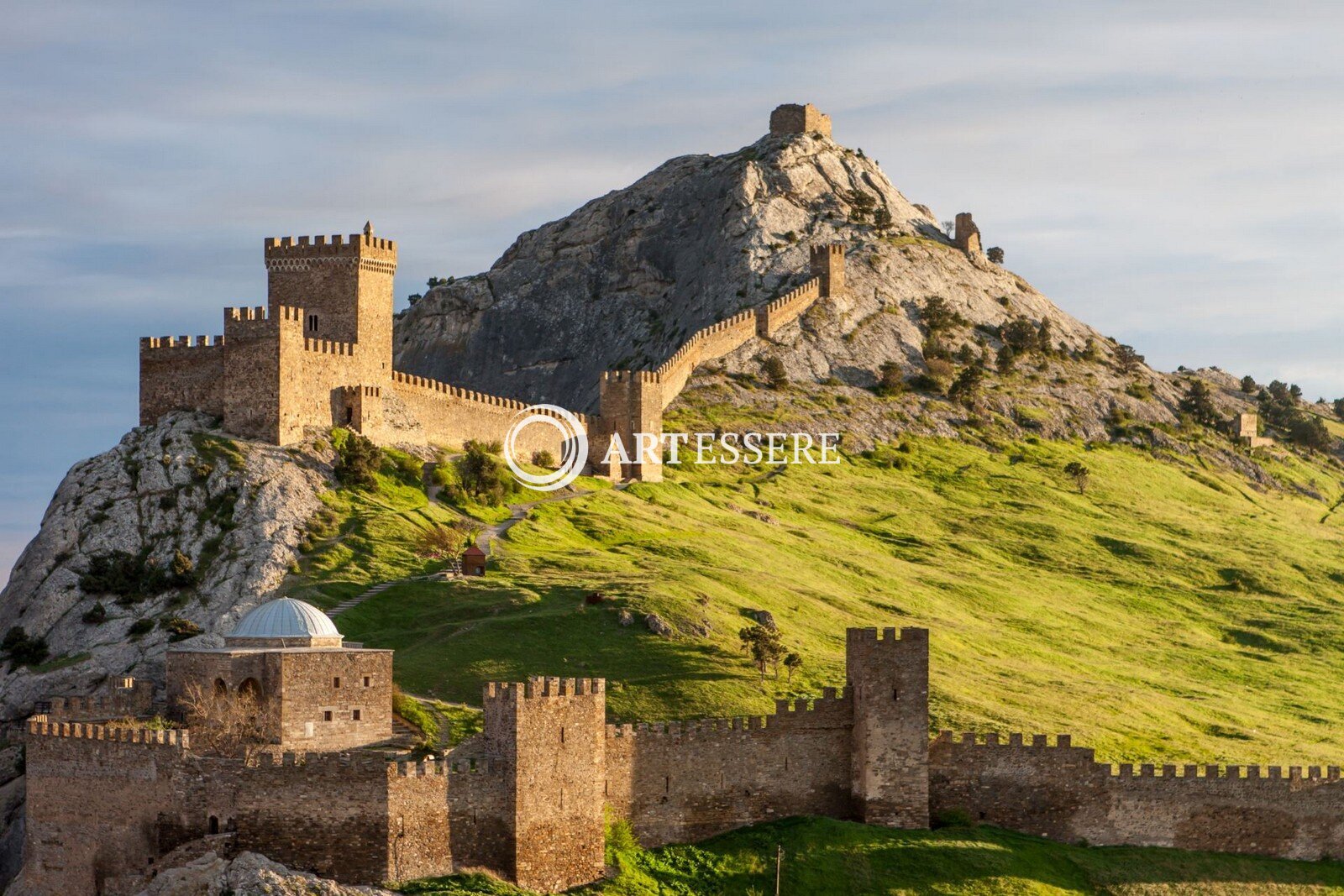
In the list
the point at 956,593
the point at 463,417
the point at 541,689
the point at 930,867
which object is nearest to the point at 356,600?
the point at 541,689

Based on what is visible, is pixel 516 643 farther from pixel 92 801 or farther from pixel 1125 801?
pixel 1125 801

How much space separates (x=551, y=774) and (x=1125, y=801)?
Answer: 2088 cm

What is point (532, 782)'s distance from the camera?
63.1 meters

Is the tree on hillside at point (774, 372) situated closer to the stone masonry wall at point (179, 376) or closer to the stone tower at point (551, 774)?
the stone masonry wall at point (179, 376)

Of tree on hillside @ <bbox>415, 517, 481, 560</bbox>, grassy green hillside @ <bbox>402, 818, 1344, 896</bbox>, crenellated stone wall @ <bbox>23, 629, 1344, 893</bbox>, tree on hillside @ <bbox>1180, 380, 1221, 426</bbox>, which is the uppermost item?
tree on hillside @ <bbox>1180, 380, 1221, 426</bbox>

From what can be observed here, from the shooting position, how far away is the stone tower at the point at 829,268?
171 metres

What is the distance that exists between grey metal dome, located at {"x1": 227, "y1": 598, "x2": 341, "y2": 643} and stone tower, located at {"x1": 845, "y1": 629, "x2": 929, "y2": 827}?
18413 mm

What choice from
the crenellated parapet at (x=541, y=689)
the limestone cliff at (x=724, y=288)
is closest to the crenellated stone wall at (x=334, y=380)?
the limestone cliff at (x=724, y=288)

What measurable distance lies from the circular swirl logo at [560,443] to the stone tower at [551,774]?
53006mm

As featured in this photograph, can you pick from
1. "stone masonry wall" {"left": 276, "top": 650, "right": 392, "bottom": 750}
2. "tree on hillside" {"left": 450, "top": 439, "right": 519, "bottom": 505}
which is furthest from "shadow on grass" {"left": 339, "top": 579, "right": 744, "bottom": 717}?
"tree on hillside" {"left": 450, "top": 439, "right": 519, "bottom": 505}

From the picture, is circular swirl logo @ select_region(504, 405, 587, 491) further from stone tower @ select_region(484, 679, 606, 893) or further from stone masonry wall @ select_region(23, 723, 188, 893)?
stone masonry wall @ select_region(23, 723, 188, 893)

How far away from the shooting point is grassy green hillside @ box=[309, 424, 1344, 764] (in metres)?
84.2

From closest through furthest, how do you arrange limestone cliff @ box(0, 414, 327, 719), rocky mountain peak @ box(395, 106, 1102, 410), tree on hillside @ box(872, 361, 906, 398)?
limestone cliff @ box(0, 414, 327, 719)
tree on hillside @ box(872, 361, 906, 398)
rocky mountain peak @ box(395, 106, 1102, 410)

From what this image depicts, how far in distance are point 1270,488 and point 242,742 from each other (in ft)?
384
